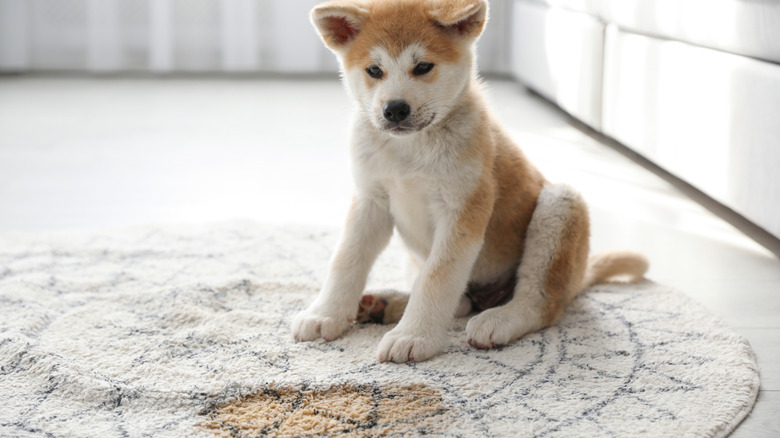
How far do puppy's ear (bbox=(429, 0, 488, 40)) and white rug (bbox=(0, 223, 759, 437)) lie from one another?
64 centimetres

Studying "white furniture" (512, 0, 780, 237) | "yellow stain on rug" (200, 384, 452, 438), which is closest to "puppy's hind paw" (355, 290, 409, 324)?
"yellow stain on rug" (200, 384, 452, 438)

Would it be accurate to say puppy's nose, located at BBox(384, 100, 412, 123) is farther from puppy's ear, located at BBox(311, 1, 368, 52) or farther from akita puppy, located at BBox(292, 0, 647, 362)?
puppy's ear, located at BBox(311, 1, 368, 52)

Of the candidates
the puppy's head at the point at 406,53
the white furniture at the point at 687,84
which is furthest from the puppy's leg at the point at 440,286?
the white furniture at the point at 687,84

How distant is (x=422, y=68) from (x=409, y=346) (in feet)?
1.80

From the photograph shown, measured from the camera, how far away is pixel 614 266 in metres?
2.01

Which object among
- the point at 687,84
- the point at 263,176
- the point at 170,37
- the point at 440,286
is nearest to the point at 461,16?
the point at 440,286

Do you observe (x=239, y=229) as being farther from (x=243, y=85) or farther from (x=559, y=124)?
(x=243, y=85)

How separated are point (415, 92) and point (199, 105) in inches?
133

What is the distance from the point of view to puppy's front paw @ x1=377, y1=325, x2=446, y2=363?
157 cm

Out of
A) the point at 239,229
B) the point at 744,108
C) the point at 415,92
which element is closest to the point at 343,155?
the point at 239,229

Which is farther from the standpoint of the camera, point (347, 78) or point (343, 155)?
point (343, 155)

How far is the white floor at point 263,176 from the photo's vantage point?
2.15 metres

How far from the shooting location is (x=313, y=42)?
5.63m

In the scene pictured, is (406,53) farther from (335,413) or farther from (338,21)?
(335,413)
